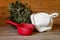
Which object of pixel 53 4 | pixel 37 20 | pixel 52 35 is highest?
pixel 53 4

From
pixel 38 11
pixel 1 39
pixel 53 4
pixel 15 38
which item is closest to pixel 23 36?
pixel 15 38

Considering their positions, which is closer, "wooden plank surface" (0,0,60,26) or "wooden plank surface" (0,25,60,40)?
"wooden plank surface" (0,25,60,40)

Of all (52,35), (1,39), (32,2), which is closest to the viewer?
(1,39)

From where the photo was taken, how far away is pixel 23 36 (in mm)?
1325

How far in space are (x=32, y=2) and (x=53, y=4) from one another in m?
0.21

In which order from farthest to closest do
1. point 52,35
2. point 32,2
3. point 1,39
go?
point 32,2, point 52,35, point 1,39

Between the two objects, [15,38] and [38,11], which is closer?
[15,38]

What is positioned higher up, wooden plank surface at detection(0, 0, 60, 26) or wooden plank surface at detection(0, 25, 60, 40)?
wooden plank surface at detection(0, 0, 60, 26)

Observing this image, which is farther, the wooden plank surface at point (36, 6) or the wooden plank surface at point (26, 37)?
the wooden plank surface at point (36, 6)

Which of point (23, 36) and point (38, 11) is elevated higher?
point (38, 11)

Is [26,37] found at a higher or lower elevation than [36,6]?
lower

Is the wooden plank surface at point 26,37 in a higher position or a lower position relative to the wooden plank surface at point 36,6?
lower

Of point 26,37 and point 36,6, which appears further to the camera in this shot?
point 36,6

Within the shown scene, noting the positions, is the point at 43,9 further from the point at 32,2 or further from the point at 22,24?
the point at 22,24
